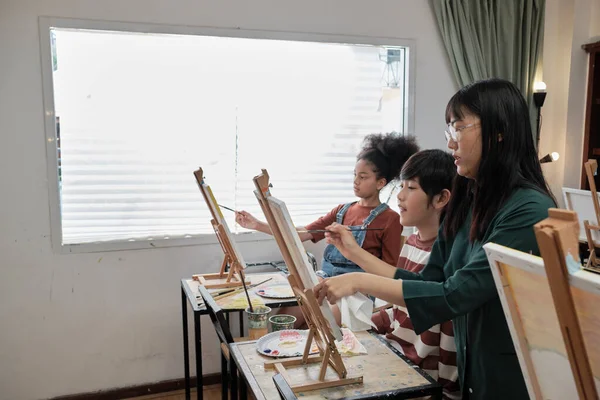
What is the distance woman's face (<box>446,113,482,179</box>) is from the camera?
1405 millimetres

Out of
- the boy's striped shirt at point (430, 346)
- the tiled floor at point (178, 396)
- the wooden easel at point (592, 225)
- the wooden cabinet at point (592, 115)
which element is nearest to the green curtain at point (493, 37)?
the wooden cabinet at point (592, 115)

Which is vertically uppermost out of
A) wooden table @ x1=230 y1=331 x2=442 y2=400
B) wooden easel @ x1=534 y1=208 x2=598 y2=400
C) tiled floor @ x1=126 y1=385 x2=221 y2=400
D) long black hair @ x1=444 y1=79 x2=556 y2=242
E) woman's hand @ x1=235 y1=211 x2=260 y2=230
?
long black hair @ x1=444 y1=79 x2=556 y2=242

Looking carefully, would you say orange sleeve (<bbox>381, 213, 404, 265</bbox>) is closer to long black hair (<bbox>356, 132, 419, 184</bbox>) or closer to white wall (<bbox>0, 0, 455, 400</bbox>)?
long black hair (<bbox>356, 132, 419, 184</bbox>)

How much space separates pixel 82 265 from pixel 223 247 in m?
0.86

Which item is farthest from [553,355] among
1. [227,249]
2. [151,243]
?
[151,243]

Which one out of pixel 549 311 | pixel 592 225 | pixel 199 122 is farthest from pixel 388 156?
pixel 549 311

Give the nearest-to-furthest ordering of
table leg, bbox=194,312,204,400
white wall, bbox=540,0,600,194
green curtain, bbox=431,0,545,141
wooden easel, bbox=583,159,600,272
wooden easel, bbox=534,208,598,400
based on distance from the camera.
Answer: wooden easel, bbox=534,208,598,400, table leg, bbox=194,312,204,400, wooden easel, bbox=583,159,600,272, green curtain, bbox=431,0,545,141, white wall, bbox=540,0,600,194

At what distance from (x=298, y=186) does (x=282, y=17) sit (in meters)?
0.96

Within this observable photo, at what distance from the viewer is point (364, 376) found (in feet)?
4.71

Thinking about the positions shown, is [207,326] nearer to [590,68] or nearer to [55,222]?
[55,222]

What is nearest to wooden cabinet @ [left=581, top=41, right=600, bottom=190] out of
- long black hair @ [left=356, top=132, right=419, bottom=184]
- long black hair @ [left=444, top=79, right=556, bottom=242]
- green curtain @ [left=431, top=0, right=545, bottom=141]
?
green curtain @ [left=431, top=0, right=545, bottom=141]

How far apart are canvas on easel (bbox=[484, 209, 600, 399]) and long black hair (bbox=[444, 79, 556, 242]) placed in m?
0.54

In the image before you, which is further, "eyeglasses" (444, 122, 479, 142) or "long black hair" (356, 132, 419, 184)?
"long black hair" (356, 132, 419, 184)

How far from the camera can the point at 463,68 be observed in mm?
3270
